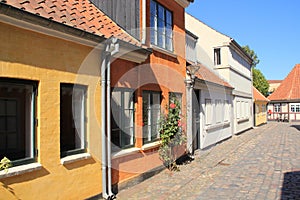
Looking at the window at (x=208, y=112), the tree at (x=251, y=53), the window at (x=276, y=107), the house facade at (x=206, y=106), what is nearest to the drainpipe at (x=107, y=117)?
the house facade at (x=206, y=106)

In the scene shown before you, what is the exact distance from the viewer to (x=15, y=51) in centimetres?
422

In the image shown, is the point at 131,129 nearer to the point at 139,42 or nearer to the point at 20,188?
the point at 139,42

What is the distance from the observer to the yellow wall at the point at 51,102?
4.18 m

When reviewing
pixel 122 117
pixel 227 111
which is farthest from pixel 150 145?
pixel 227 111

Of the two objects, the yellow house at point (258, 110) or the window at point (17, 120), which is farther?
the yellow house at point (258, 110)

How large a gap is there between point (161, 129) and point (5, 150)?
16.5ft

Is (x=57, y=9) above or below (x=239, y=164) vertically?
above

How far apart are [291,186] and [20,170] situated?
21.2 ft

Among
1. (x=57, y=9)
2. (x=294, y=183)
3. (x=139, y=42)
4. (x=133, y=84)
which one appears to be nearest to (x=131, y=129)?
(x=133, y=84)

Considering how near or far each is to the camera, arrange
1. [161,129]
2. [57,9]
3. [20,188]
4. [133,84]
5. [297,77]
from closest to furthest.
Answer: [20,188], [57,9], [133,84], [161,129], [297,77]

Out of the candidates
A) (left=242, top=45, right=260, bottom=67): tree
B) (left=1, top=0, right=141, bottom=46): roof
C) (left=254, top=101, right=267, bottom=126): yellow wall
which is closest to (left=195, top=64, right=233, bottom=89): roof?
(left=1, top=0, right=141, bottom=46): roof

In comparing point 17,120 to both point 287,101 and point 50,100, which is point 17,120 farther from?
point 287,101

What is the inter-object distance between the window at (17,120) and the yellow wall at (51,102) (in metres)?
0.11

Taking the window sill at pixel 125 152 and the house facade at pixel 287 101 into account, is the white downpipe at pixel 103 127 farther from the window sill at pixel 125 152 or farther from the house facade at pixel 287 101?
the house facade at pixel 287 101
